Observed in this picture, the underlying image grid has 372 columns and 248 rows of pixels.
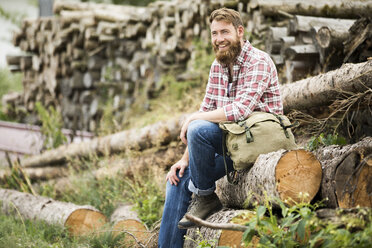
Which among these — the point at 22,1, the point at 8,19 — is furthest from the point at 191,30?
the point at 22,1

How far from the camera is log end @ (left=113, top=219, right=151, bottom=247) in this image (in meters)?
3.51

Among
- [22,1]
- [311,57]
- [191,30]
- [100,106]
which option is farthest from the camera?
[22,1]

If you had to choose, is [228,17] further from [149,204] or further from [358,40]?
[149,204]

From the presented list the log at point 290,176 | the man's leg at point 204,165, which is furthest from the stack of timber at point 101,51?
the log at point 290,176

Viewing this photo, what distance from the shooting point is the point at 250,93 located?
9.09 ft

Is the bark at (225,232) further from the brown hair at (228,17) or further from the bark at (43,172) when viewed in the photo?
the bark at (43,172)

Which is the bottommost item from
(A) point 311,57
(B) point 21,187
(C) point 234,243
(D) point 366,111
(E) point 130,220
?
(B) point 21,187

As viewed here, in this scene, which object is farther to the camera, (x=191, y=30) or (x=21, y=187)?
(x=191, y=30)

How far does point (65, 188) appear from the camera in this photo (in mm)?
5582

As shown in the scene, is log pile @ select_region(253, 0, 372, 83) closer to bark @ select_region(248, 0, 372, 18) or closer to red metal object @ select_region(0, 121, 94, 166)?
bark @ select_region(248, 0, 372, 18)

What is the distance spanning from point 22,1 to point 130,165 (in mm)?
14399

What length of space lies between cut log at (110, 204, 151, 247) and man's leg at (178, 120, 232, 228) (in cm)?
63

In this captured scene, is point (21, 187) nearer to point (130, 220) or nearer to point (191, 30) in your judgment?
point (130, 220)

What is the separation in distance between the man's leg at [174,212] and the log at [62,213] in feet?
3.04
